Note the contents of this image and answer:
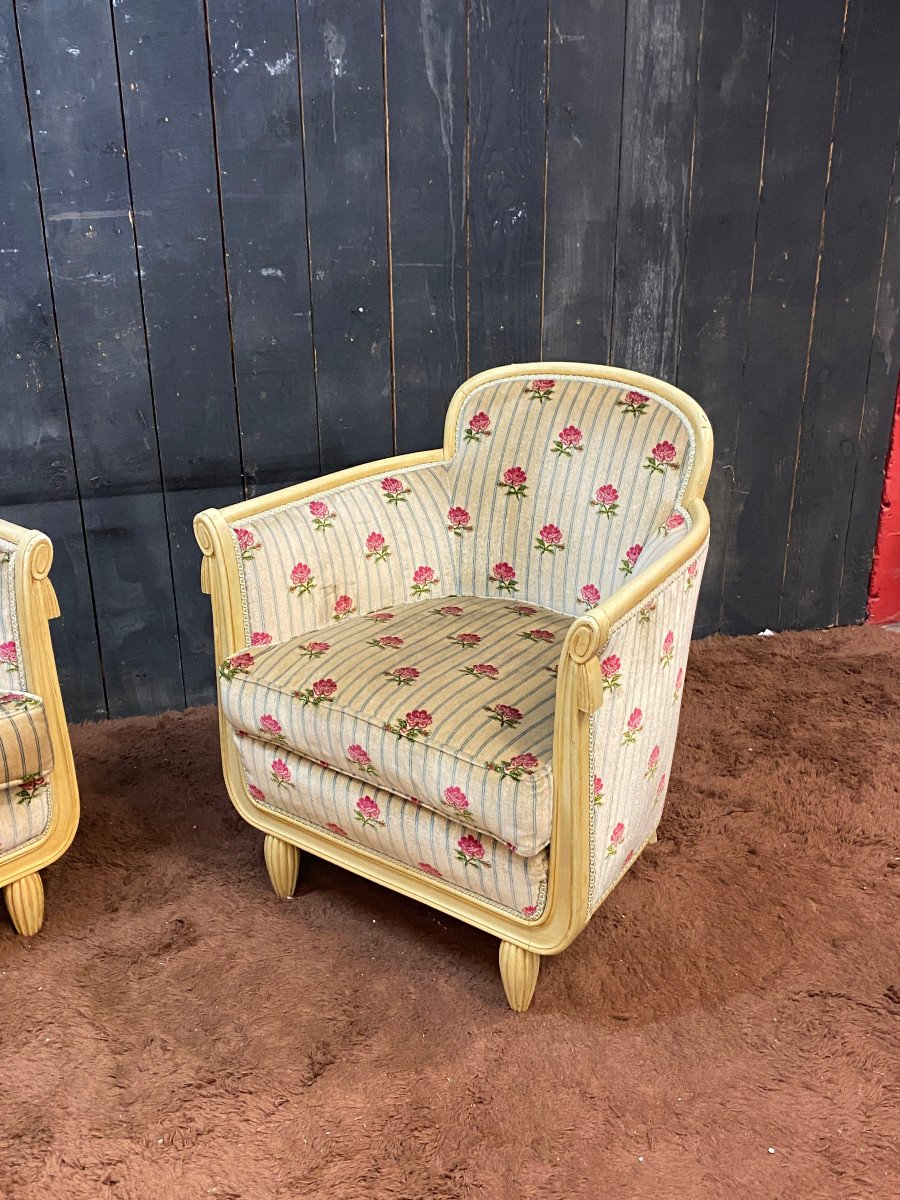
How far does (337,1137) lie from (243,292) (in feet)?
4.80

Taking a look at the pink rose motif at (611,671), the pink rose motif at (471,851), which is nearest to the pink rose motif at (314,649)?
the pink rose motif at (471,851)

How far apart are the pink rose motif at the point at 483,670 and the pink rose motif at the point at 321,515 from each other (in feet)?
1.15

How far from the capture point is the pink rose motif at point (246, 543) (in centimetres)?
159

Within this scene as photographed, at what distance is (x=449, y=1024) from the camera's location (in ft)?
4.88

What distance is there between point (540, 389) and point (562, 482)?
17 centimetres

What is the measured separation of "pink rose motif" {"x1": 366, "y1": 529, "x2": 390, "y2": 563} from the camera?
177 cm

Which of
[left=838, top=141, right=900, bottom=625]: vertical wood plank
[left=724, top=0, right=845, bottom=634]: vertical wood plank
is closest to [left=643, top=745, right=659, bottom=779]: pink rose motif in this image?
[left=724, top=0, right=845, bottom=634]: vertical wood plank

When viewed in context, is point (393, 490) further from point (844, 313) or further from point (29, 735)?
point (844, 313)

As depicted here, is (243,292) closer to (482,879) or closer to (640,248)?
(640,248)

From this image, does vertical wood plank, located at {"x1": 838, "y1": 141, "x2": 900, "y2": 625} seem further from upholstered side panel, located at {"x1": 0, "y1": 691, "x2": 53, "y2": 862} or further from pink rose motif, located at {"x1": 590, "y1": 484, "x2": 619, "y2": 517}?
upholstered side panel, located at {"x1": 0, "y1": 691, "x2": 53, "y2": 862}

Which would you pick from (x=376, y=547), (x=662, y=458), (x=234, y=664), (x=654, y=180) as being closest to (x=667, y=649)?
(x=662, y=458)

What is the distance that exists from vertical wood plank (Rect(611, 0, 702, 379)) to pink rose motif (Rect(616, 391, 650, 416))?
23.5 inches

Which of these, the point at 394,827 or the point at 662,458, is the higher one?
the point at 662,458

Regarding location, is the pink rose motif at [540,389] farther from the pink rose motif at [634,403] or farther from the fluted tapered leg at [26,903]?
the fluted tapered leg at [26,903]
